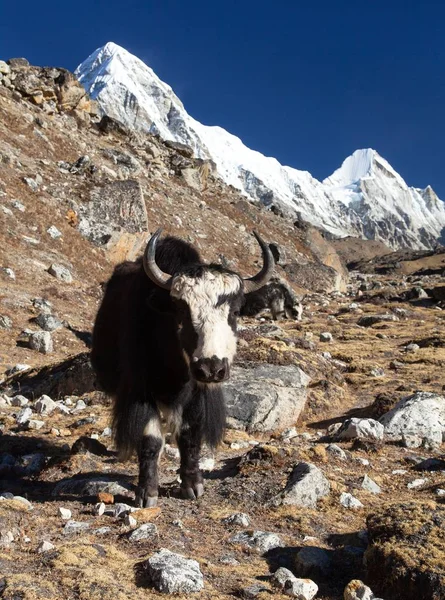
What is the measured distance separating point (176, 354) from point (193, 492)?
1266 millimetres

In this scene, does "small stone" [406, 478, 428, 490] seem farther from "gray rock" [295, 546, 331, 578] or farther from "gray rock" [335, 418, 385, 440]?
"gray rock" [295, 546, 331, 578]

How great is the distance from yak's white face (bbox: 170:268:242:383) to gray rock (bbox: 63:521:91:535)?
133 cm

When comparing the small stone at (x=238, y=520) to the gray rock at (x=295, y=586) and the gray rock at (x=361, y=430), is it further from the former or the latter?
the gray rock at (x=361, y=430)

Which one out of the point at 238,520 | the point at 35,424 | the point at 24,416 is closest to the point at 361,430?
the point at 238,520

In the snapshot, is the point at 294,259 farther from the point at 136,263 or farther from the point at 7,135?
the point at 136,263

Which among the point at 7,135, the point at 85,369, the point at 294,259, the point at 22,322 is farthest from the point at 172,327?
the point at 294,259

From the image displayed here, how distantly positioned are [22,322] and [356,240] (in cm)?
10331

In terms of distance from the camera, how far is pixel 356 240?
111625 mm

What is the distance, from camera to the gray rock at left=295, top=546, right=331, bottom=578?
12.1 feet

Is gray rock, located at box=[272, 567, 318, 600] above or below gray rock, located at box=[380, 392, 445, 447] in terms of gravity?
below

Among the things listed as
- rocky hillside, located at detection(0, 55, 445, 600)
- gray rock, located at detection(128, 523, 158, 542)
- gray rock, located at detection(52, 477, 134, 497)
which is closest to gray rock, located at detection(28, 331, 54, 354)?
rocky hillside, located at detection(0, 55, 445, 600)

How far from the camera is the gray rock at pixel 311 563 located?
12.1 ft

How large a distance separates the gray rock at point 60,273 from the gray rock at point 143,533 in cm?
1380

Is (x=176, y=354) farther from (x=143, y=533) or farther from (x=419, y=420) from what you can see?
(x=419, y=420)
